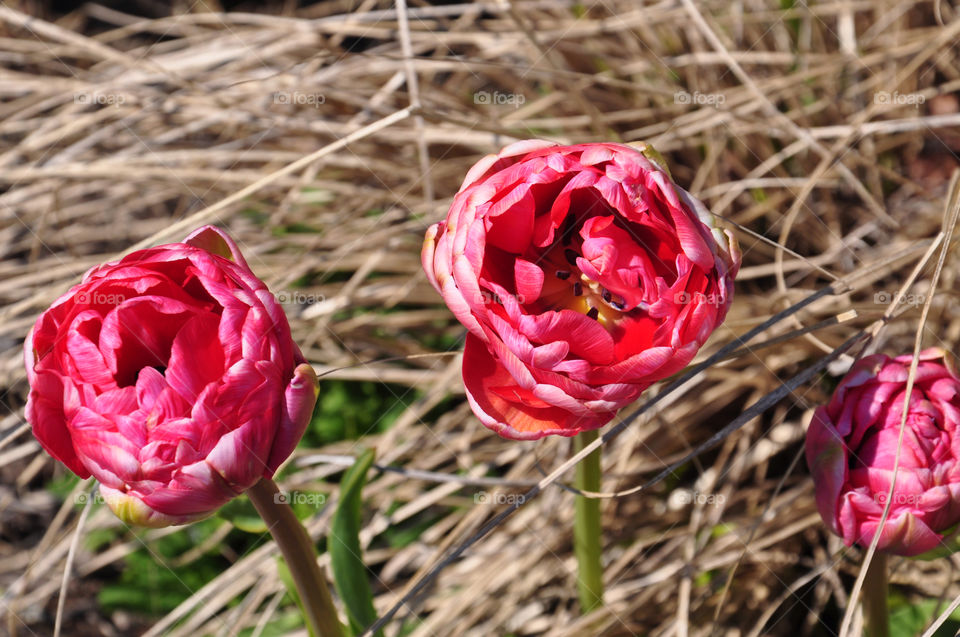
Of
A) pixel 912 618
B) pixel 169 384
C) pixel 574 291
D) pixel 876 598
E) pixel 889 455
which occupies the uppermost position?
pixel 169 384

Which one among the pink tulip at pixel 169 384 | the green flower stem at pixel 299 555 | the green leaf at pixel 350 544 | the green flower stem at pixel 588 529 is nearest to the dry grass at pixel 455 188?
the green flower stem at pixel 588 529

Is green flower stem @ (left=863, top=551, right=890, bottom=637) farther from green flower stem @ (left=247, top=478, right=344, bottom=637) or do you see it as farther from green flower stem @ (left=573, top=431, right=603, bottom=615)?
green flower stem @ (left=247, top=478, right=344, bottom=637)

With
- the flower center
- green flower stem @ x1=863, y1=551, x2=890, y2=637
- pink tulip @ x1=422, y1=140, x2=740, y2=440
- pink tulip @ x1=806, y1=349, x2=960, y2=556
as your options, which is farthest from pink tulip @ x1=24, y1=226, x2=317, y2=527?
green flower stem @ x1=863, y1=551, x2=890, y2=637

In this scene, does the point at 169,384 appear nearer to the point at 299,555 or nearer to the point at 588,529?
the point at 299,555

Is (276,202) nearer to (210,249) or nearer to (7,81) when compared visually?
(7,81)

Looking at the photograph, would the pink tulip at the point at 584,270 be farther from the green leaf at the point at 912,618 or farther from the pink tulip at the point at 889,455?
the green leaf at the point at 912,618

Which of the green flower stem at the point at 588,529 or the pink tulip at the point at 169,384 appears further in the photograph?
the green flower stem at the point at 588,529

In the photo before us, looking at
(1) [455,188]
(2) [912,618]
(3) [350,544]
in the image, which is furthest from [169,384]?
(1) [455,188]
